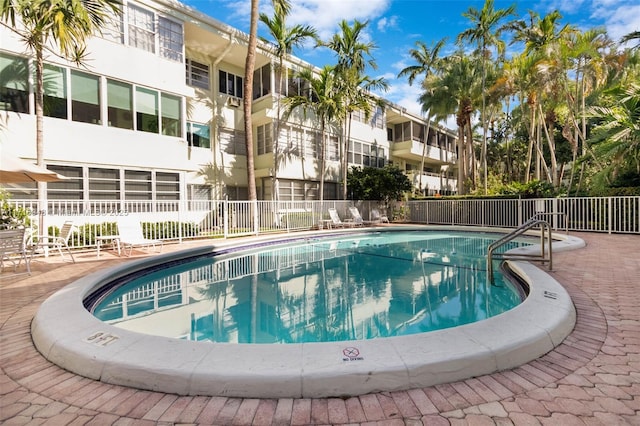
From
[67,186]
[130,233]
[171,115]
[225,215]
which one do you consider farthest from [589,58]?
[67,186]

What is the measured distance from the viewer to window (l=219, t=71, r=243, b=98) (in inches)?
652

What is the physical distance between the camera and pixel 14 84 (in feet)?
32.0

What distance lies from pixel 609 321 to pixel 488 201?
1362 cm

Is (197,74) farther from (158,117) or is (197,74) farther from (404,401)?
(404,401)

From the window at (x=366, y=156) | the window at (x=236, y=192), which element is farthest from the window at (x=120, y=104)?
the window at (x=366, y=156)

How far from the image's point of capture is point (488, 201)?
15.7m

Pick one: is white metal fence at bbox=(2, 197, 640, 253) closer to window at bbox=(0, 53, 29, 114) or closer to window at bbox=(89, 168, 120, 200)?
window at bbox=(89, 168, 120, 200)

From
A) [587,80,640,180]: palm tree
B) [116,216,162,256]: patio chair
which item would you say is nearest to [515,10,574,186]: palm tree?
[587,80,640,180]: palm tree

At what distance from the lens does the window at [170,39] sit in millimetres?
12812

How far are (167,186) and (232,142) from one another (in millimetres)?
4946

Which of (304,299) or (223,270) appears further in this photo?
(223,270)

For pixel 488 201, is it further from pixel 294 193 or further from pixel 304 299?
pixel 304 299

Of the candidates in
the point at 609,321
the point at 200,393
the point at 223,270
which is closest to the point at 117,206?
the point at 223,270

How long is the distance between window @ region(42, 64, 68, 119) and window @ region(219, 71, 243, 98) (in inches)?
282
